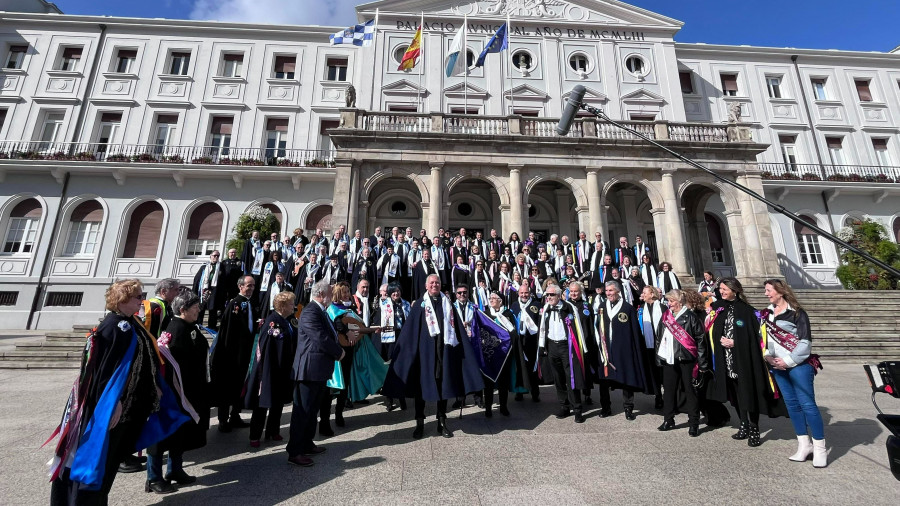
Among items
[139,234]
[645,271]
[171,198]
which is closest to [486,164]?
[645,271]

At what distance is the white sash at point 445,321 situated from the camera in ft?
16.6

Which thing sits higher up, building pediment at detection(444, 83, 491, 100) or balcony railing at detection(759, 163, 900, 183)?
building pediment at detection(444, 83, 491, 100)

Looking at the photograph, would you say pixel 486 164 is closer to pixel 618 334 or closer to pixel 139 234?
pixel 618 334

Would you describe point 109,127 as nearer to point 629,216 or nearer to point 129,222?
point 129,222

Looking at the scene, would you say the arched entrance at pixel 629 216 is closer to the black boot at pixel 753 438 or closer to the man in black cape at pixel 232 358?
the black boot at pixel 753 438

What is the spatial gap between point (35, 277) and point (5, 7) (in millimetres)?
17600

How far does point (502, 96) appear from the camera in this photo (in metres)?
20.8

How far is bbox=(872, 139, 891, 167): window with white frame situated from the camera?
877 inches

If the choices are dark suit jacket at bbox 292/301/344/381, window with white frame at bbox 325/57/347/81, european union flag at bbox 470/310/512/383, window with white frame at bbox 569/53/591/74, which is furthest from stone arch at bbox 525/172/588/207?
window with white frame at bbox 325/57/347/81

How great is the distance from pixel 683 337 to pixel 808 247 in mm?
22677

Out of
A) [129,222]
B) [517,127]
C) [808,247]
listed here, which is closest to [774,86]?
[808,247]

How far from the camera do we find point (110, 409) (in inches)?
107

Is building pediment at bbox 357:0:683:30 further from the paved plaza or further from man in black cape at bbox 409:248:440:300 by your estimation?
the paved plaza

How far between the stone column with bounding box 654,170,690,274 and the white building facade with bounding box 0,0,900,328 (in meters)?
0.08
